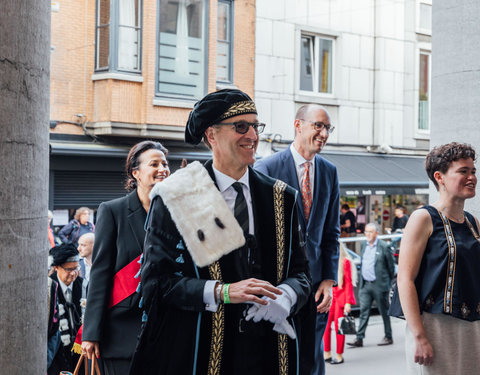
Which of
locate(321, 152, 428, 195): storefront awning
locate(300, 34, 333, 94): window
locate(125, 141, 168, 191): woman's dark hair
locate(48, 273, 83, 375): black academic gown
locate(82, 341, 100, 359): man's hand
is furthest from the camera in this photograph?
locate(300, 34, 333, 94): window

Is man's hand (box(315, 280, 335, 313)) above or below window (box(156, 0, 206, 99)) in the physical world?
below

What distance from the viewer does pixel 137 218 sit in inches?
177

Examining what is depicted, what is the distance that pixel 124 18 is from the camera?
54.8 ft

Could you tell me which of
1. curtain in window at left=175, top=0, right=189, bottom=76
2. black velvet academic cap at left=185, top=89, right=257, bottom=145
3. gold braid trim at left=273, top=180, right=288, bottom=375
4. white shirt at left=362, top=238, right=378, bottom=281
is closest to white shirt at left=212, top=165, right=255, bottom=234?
gold braid trim at left=273, top=180, right=288, bottom=375

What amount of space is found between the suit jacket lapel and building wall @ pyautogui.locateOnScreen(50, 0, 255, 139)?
1205 cm

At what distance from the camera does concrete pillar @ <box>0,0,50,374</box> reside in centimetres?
320

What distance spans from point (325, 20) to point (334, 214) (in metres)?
15.7

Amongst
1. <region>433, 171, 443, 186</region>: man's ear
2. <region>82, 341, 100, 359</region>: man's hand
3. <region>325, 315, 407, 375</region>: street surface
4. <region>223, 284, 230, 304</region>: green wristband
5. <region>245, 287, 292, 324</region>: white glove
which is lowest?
<region>325, 315, 407, 375</region>: street surface

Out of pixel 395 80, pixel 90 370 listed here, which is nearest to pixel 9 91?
pixel 90 370

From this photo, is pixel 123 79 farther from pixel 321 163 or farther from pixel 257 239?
pixel 257 239

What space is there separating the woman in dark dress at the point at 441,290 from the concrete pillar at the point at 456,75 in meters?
2.13

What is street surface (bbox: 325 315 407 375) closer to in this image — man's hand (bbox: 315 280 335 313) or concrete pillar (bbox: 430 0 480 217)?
concrete pillar (bbox: 430 0 480 217)

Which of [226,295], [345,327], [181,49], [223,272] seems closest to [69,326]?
[223,272]

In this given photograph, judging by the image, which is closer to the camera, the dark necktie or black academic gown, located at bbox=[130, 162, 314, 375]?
black academic gown, located at bbox=[130, 162, 314, 375]
